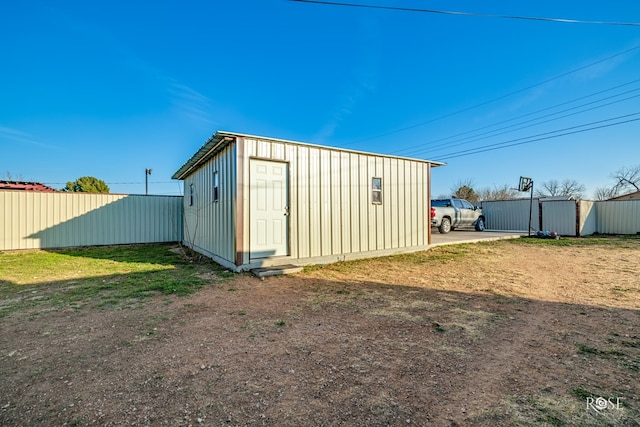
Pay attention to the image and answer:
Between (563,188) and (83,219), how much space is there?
57.0 meters

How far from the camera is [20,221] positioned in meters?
9.71

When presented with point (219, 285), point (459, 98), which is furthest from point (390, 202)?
point (459, 98)

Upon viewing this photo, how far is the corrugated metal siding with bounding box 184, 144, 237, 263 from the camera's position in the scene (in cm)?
620

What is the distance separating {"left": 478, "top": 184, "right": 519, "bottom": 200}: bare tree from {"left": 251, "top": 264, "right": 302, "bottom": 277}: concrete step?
40749mm

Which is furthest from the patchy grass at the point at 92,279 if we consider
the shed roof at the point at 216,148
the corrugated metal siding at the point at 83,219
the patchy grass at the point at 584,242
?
the patchy grass at the point at 584,242

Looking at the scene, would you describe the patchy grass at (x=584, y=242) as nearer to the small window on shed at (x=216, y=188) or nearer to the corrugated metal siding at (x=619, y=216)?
the corrugated metal siding at (x=619, y=216)

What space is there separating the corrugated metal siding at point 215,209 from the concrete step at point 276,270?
71 centimetres

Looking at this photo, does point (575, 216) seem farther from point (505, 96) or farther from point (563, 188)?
point (563, 188)

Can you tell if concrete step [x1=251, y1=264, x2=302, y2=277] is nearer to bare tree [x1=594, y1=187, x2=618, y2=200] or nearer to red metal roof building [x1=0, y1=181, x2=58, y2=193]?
red metal roof building [x1=0, y1=181, x2=58, y2=193]

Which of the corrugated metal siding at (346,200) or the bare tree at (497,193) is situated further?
the bare tree at (497,193)

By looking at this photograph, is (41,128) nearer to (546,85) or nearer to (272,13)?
(272,13)

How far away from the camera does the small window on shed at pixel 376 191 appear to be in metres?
8.05

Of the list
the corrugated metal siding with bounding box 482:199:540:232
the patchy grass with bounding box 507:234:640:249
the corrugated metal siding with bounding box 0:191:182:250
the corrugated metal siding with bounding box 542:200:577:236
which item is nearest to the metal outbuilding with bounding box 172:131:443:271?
the corrugated metal siding with bounding box 0:191:182:250

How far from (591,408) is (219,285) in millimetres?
4962
